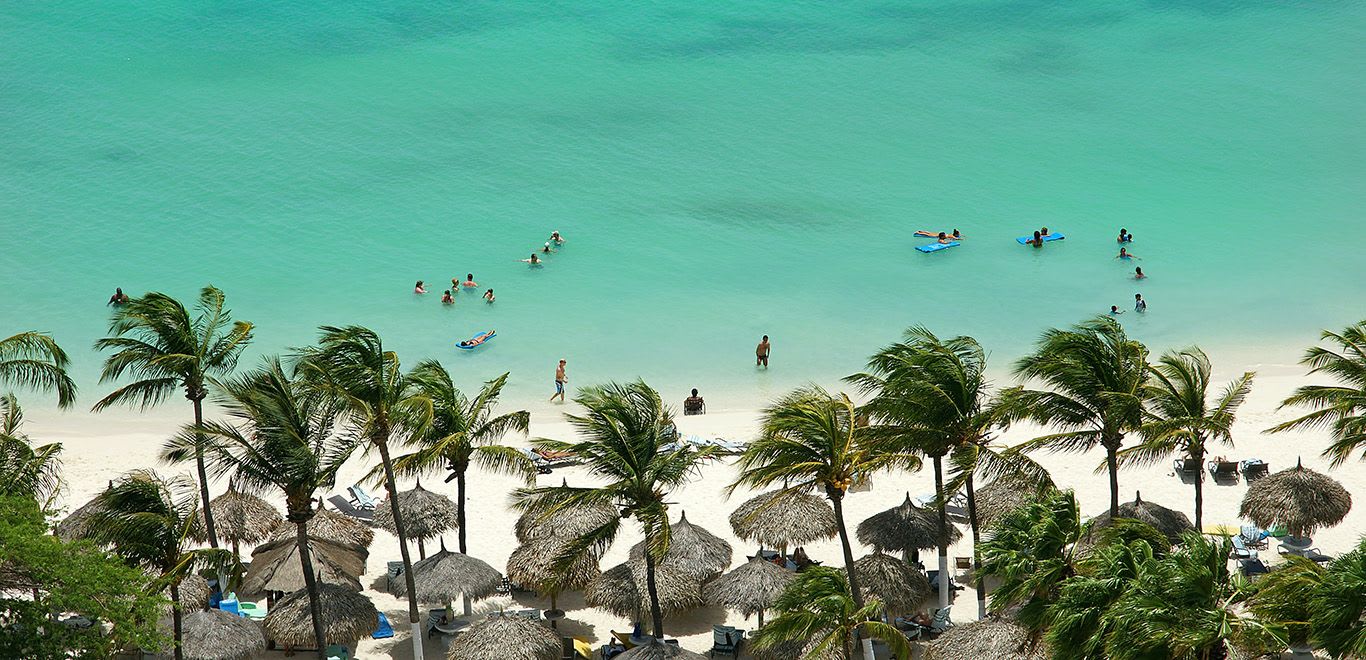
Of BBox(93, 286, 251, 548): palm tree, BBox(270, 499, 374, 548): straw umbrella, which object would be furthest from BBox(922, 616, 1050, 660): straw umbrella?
BBox(93, 286, 251, 548): palm tree

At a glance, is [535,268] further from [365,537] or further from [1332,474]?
[1332,474]

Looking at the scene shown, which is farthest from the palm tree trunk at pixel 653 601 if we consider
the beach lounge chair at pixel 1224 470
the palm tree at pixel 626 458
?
the beach lounge chair at pixel 1224 470

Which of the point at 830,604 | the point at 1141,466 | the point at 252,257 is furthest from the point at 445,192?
the point at 830,604

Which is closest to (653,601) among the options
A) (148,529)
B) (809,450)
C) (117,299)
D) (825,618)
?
(825,618)

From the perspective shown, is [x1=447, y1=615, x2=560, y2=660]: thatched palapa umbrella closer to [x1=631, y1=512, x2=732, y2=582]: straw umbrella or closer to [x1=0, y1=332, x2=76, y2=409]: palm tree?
[x1=631, y1=512, x2=732, y2=582]: straw umbrella

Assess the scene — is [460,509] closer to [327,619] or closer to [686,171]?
[327,619]
